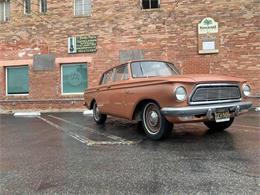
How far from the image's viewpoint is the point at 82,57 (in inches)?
625

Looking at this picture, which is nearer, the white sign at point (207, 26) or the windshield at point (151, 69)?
the windshield at point (151, 69)

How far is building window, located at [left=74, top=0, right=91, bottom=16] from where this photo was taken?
16172 mm

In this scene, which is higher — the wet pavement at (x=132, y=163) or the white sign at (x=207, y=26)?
the white sign at (x=207, y=26)

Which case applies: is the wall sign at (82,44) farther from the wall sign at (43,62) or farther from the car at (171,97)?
the car at (171,97)

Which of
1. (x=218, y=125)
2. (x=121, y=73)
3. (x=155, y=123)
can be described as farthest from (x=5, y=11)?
(x=218, y=125)

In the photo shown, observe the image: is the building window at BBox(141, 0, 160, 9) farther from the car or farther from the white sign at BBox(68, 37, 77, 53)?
the car

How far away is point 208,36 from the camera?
14.7 metres

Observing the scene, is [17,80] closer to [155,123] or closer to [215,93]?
[155,123]

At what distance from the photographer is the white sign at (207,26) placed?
1466 centimetres

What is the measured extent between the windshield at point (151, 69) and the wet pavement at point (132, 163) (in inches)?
51.0

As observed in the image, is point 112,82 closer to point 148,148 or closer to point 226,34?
point 148,148

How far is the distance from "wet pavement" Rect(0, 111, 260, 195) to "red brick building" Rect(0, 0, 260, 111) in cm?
679

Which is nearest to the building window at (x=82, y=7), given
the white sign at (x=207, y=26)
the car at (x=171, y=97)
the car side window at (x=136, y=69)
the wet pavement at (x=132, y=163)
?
the white sign at (x=207, y=26)

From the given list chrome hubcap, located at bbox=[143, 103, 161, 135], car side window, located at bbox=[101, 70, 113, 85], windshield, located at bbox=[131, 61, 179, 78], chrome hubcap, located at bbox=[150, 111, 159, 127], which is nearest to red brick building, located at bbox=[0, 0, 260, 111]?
car side window, located at bbox=[101, 70, 113, 85]
